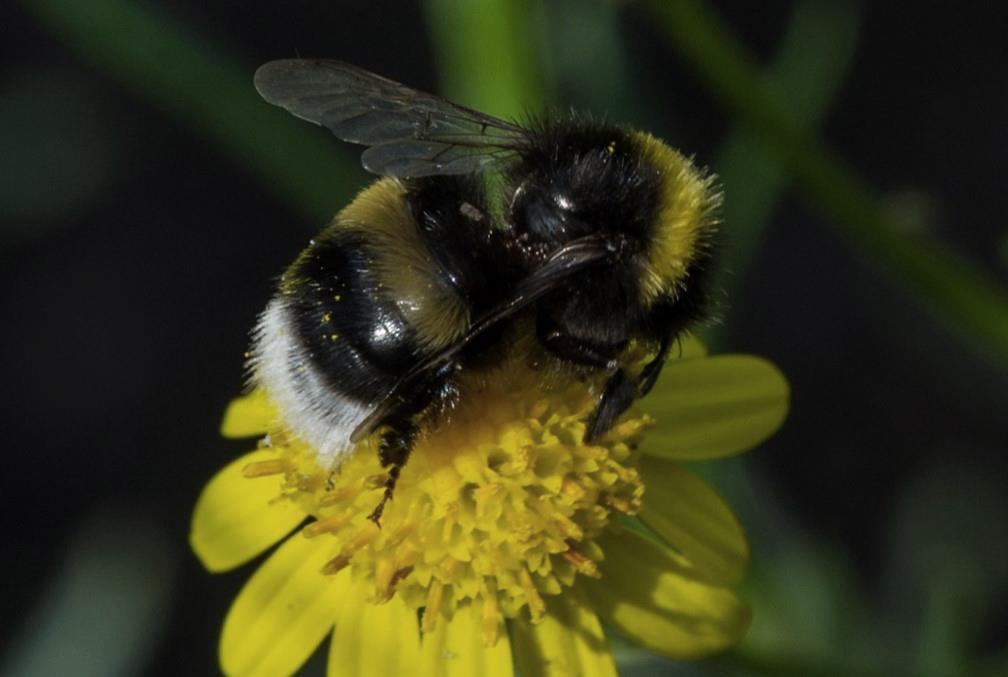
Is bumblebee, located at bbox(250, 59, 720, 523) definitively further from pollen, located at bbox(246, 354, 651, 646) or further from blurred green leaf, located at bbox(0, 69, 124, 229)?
blurred green leaf, located at bbox(0, 69, 124, 229)

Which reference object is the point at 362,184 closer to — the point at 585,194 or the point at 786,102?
the point at 786,102

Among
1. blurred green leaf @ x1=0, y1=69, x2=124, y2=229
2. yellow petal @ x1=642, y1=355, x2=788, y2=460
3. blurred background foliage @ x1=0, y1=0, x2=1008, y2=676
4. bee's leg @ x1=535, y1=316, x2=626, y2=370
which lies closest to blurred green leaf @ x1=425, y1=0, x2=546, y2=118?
blurred background foliage @ x1=0, y1=0, x2=1008, y2=676

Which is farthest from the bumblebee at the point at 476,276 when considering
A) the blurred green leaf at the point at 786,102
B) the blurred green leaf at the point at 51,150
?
the blurred green leaf at the point at 51,150

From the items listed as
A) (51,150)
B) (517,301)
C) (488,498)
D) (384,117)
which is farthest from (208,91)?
(517,301)

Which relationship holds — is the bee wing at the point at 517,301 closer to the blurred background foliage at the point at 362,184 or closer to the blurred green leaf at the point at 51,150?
the blurred background foliage at the point at 362,184

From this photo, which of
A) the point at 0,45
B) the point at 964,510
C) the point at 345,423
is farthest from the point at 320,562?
the point at 0,45

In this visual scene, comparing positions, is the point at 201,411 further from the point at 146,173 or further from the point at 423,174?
the point at 423,174
